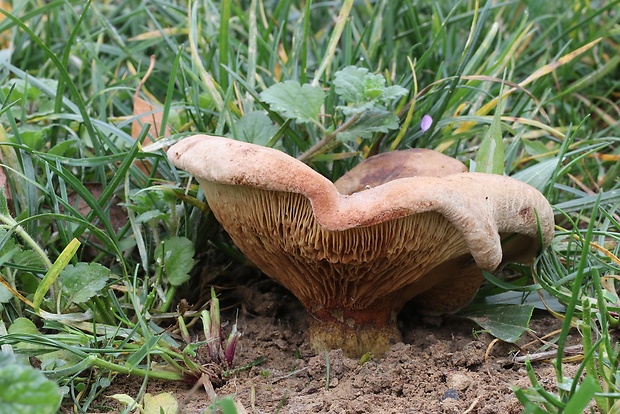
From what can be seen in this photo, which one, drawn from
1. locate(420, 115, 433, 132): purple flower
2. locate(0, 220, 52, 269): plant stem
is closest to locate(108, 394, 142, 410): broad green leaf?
locate(0, 220, 52, 269): plant stem

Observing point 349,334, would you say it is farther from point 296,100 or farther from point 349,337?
point 296,100

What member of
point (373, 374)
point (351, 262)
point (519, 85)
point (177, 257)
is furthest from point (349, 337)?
point (519, 85)

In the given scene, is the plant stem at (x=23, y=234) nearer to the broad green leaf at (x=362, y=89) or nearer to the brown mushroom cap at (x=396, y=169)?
the brown mushroom cap at (x=396, y=169)

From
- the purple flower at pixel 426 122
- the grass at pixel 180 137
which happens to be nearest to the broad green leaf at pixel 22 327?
the grass at pixel 180 137

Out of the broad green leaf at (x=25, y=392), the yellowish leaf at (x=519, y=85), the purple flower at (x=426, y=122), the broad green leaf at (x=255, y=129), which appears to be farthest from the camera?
the yellowish leaf at (x=519, y=85)

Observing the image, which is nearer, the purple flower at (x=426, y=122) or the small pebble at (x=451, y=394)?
the small pebble at (x=451, y=394)

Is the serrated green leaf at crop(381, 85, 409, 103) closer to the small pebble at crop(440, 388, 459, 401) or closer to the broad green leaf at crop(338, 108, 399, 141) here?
the broad green leaf at crop(338, 108, 399, 141)
